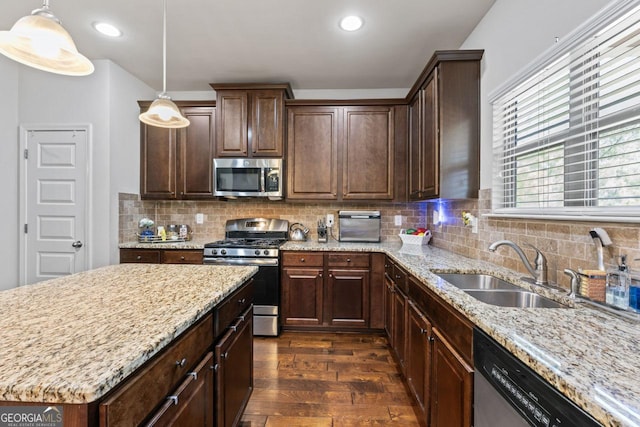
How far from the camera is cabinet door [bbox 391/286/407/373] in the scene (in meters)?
2.13

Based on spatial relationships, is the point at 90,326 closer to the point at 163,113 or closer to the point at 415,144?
the point at 163,113

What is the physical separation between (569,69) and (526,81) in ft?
1.04

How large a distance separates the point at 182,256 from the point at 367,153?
7.57 ft

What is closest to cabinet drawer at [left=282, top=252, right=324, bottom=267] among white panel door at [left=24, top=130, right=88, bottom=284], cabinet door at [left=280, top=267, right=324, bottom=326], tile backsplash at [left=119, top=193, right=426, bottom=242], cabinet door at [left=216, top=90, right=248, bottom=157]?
cabinet door at [left=280, top=267, right=324, bottom=326]

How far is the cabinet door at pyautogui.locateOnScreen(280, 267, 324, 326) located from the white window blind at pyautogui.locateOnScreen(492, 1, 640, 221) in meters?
1.82

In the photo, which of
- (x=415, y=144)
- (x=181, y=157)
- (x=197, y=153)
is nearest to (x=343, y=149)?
(x=415, y=144)

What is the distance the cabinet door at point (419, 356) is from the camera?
5.26 feet

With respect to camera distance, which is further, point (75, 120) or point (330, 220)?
point (330, 220)

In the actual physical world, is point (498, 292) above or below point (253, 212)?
below

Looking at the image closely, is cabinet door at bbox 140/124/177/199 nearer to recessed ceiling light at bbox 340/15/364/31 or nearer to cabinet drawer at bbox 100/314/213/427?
recessed ceiling light at bbox 340/15/364/31

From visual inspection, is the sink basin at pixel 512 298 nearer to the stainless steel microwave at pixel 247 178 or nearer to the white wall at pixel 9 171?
the stainless steel microwave at pixel 247 178

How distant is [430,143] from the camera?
8.25 feet

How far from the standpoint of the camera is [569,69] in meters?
1.45

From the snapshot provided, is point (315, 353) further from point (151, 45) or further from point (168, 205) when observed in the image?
point (151, 45)
